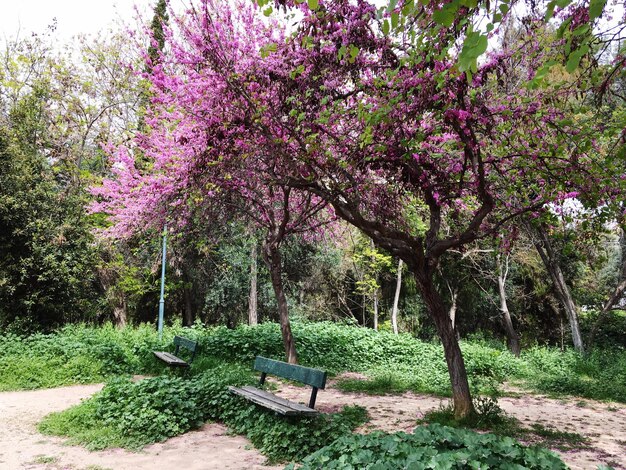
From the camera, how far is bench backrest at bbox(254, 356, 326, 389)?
16.8 ft

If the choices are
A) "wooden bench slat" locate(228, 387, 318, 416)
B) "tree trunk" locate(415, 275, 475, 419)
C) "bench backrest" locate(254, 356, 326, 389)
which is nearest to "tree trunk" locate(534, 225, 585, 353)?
"tree trunk" locate(415, 275, 475, 419)

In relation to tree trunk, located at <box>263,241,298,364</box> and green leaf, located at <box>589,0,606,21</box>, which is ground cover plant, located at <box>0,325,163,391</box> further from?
green leaf, located at <box>589,0,606,21</box>

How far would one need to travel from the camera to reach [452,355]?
612cm

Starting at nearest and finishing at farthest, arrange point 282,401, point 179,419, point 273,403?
point 273,403, point 282,401, point 179,419

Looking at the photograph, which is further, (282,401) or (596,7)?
(282,401)

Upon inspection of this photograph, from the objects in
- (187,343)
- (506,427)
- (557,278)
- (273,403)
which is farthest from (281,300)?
(557,278)

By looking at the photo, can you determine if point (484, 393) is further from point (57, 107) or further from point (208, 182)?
point (57, 107)

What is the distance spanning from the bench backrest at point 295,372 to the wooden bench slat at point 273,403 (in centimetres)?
28

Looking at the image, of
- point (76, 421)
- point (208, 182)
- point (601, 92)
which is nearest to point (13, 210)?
point (208, 182)

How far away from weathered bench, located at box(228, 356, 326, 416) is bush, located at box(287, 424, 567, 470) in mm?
1603

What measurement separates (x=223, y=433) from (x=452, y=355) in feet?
10.1

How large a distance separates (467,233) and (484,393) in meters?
3.90

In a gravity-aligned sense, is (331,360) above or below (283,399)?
below

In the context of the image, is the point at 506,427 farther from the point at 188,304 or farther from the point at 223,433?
the point at 188,304
